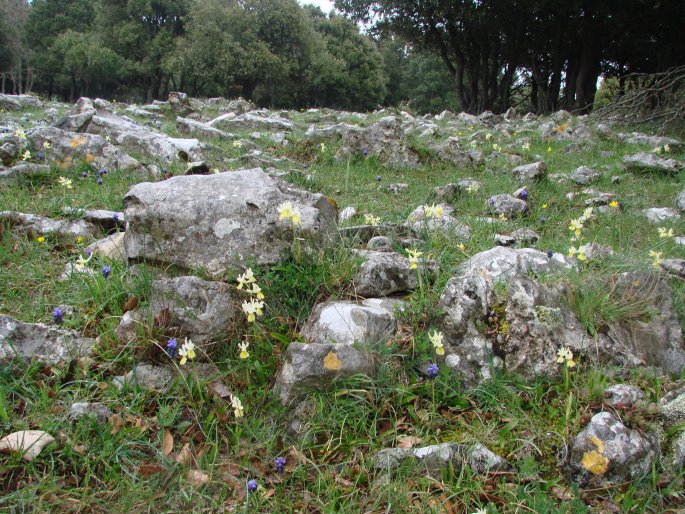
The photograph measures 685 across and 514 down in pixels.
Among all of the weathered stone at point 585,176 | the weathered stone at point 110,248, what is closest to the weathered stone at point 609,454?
the weathered stone at point 110,248

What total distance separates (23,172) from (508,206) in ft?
16.4

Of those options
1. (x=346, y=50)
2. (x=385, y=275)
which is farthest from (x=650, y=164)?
(x=346, y=50)

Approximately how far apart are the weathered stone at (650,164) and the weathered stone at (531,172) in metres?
1.44

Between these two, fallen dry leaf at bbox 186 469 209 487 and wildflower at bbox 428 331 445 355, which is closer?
fallen dry leaf at bbox 186 469 209 487

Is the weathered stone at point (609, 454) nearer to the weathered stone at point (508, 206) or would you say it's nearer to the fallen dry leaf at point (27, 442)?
the fallen dry leaf at point (27, 442)

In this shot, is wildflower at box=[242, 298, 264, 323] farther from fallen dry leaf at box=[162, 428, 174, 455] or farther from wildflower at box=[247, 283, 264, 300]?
fallen dry leaf at box=[162, 428, 174, 455]

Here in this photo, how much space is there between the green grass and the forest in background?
9610 mm

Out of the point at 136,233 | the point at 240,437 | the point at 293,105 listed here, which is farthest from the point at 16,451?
the point at 293,105

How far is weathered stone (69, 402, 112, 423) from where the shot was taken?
7.45ft

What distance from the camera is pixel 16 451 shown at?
2049 mm

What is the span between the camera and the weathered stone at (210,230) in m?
3.06

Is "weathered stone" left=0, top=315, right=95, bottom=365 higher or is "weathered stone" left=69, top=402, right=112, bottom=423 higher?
"weathered stone" left=0, top=315, right=95, bottom=365

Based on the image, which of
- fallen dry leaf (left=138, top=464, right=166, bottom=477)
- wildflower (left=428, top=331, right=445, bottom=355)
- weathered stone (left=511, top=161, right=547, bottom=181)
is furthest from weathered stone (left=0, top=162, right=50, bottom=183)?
weathered stone (left=511, top=161, right=547, bottom=181)

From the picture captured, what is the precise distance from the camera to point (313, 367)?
244 centimetres
